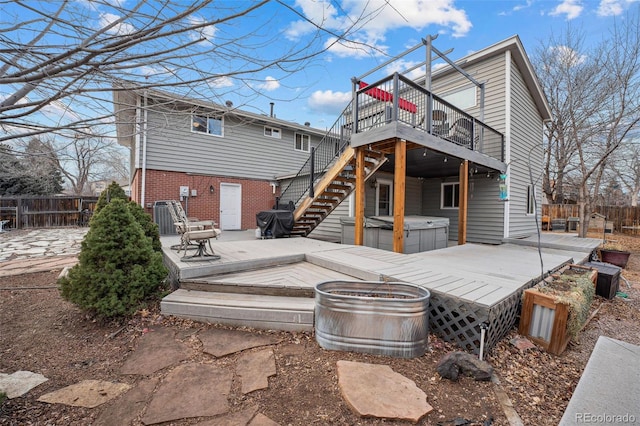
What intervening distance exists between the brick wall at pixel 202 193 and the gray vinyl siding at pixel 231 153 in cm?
23

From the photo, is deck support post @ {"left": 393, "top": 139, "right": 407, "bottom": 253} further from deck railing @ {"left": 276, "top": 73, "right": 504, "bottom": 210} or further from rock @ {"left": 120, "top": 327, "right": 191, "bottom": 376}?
rock @ {"left": 120, "top": 327, "right": 191, "bottom": 376}

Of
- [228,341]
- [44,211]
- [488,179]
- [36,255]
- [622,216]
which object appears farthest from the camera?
[622,216]

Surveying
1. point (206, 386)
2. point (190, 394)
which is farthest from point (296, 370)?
point (190, 394)

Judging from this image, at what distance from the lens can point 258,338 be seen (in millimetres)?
2861

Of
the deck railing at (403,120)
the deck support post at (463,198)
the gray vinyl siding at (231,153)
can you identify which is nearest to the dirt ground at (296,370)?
the deck support post at (463,198)

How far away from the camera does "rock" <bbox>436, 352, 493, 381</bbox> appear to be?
2.28 metres

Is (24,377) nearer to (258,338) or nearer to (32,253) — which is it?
(258,338)

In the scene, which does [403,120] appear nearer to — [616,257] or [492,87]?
[492,87]

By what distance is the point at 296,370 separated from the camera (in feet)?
7.65

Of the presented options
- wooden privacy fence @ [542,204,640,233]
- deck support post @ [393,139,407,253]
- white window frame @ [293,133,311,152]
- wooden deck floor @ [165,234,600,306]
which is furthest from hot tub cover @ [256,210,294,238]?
wooden privacy fence @ [542,204,640,233]

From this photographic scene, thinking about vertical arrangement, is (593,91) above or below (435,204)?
above

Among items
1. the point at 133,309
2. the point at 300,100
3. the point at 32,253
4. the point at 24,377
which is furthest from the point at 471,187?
the point at 32,253

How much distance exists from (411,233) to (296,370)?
4673 mm

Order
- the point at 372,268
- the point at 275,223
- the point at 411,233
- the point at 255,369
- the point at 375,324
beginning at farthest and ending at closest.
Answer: the point at 275,223, the point at 411,233, the point at 372,268, the point at 375,324, the point at 255,369
